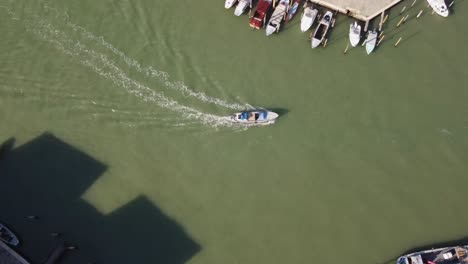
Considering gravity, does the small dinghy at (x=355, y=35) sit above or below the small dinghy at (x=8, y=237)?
above

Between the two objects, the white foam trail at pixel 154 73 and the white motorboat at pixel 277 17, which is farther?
the white motorboat at pixel 277 17

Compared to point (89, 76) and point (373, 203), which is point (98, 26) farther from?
point (373, 203)

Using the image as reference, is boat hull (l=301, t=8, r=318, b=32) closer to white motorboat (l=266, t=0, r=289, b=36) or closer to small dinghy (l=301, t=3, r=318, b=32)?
small dinghy (l=301, t=3, r=318, b=32)

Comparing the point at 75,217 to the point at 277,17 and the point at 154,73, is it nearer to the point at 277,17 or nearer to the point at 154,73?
the point at 154,73

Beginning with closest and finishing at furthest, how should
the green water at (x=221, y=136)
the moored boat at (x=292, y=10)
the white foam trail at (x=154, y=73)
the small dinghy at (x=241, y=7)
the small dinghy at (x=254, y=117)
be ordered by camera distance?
the green water at (x=221, y=136) < the small dinghy at (x=254, y=117) < the white foam trail at (x=154, y=73) < the small dinghy at (x=241, y=7) < the moored boat at (x=292, y=10)

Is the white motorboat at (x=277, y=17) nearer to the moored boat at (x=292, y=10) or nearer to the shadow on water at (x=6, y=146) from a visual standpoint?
the moored boat at (x=292, y=10)

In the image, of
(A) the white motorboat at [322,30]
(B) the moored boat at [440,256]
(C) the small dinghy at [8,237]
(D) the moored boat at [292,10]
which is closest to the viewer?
(C) the small dinghy at [8,237]

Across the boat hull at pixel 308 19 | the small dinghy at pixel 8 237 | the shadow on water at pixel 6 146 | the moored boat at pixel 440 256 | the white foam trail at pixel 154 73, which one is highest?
the boat hull at pixel 308 19

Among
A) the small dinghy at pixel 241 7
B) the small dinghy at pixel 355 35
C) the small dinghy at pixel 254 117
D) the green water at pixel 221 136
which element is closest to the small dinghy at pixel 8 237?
the green water at pixel 221 136
